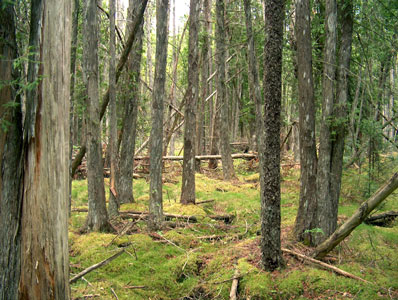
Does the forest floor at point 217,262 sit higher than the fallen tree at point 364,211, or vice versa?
the fallen tree at point 364,211

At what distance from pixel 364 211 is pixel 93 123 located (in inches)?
212

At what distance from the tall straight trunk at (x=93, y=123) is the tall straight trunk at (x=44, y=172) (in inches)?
145

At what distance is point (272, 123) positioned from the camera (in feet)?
19.8

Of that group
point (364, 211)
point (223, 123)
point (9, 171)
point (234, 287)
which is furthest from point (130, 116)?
point (364, 211)

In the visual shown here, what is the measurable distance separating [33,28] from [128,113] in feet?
22.3

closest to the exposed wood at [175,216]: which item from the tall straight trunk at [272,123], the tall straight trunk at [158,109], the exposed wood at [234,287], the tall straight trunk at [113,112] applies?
the tall straight trunk at [113,112]

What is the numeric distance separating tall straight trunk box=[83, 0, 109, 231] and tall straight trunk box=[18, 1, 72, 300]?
3.68 m

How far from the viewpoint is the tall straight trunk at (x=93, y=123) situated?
24.2 feet

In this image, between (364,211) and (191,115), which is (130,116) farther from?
(364,211)

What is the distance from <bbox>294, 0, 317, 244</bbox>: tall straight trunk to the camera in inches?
287

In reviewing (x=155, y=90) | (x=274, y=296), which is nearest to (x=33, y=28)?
(x=155, y=90)

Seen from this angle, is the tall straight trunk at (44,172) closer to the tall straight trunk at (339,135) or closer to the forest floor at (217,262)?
the forest floor at (217,262)

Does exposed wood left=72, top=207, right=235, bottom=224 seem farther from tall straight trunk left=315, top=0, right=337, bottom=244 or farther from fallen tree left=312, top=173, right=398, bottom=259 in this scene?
fallen tree left=312, top=173, right=398, bottom=259

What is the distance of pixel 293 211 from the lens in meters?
10.6
